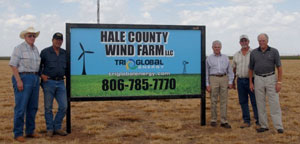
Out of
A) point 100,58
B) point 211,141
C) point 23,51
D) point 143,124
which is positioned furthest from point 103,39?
point 211,141

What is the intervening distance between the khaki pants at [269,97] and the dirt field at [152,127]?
307 mm

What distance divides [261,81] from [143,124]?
3.05m

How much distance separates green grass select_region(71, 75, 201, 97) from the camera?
676cm

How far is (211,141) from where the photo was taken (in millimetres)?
6109

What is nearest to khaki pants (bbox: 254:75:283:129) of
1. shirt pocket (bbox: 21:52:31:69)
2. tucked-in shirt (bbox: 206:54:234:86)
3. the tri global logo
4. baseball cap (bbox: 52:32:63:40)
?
tucked-in shirt (bbox: 206:54:234:86)

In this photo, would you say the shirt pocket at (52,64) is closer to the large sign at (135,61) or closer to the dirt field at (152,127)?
the large sign at (135,61)

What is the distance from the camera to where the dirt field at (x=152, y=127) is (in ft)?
20.5

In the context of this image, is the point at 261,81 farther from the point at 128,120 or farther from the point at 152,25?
the point at 128,120

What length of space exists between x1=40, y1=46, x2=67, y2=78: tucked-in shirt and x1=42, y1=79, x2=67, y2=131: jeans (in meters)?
0.17

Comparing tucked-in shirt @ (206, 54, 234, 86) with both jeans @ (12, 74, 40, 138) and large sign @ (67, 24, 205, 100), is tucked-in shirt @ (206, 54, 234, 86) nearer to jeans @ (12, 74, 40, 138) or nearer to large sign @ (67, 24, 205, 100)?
large sign @ (67, 24, 205, 100)

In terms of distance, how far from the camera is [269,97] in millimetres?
6629

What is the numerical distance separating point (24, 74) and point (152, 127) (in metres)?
3.21

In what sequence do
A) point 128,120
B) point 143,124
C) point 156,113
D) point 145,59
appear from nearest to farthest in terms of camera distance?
point 145,59 → point 143,124 → point 128,120 → point 156,113

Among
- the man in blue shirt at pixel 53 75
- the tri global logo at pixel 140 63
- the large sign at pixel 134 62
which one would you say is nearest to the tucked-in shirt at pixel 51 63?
the man in blue shirt at pixel 53 75
